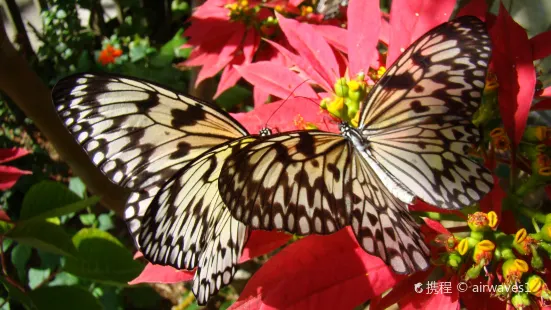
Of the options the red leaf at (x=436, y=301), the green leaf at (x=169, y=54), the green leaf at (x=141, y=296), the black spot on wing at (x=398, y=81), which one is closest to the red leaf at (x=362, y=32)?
the black spot on wing at (x=398, y=81)

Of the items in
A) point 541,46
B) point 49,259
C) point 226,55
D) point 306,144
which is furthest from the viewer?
point 49,259

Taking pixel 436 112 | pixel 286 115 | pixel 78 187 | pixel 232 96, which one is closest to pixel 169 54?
pixel 232 96

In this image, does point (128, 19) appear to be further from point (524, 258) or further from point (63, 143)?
point (524, 258)

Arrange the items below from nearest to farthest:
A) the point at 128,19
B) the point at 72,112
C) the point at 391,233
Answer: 1. the point at 391,233
2. the point at 72,112
3. the point at 128,19

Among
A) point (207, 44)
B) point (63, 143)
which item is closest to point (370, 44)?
point (207, 44)

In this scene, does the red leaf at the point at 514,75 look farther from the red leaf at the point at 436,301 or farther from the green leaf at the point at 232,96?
the green leaf at the point at 232,96

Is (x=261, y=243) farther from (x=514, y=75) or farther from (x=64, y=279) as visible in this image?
(x=64, y=279)
